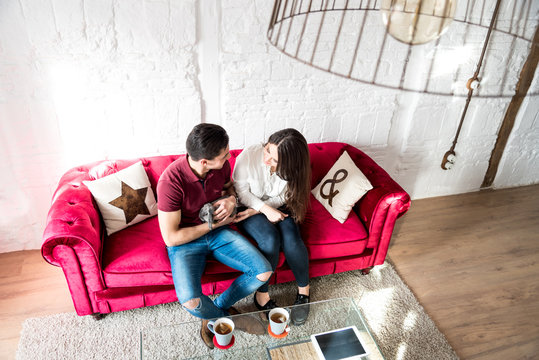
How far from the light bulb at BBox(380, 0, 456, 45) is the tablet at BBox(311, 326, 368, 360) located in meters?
1.40

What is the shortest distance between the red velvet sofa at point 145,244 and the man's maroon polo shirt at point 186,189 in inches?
11.5

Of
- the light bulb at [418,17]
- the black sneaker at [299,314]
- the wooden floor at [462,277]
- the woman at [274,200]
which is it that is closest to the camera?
the light bulb at [418,17]

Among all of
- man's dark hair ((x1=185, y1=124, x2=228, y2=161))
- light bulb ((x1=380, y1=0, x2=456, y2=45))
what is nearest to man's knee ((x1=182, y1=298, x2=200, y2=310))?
man's dark hair ((x1=185, y1=124, x2=228, y2=161))

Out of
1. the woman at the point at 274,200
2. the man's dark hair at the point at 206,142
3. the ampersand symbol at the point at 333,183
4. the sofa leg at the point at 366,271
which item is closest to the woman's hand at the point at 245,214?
the woman at the point at 274,200

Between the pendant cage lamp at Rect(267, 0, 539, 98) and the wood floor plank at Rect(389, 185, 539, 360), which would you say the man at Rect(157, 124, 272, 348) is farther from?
the wood floor plank at Rect(389, 185, 539, 360)

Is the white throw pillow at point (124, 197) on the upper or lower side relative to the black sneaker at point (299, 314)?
upper

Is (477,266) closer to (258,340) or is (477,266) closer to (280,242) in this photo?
(280,242)

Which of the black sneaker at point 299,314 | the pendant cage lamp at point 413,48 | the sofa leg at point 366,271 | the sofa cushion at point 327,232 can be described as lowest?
the sofa leg at point 366,271

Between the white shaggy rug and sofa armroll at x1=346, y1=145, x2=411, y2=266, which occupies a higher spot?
sofa armroll at x1=346, y1=145, x2=411, y2=266

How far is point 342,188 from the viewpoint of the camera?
2.32 m

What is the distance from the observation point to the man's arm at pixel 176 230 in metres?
1.80

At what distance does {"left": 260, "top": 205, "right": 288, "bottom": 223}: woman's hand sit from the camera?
82.5 inches

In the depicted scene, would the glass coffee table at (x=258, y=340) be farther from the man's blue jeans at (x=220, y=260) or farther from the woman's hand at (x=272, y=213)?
the woman's hand at (x=272, y=213)

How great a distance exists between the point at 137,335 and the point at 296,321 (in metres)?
0.89
